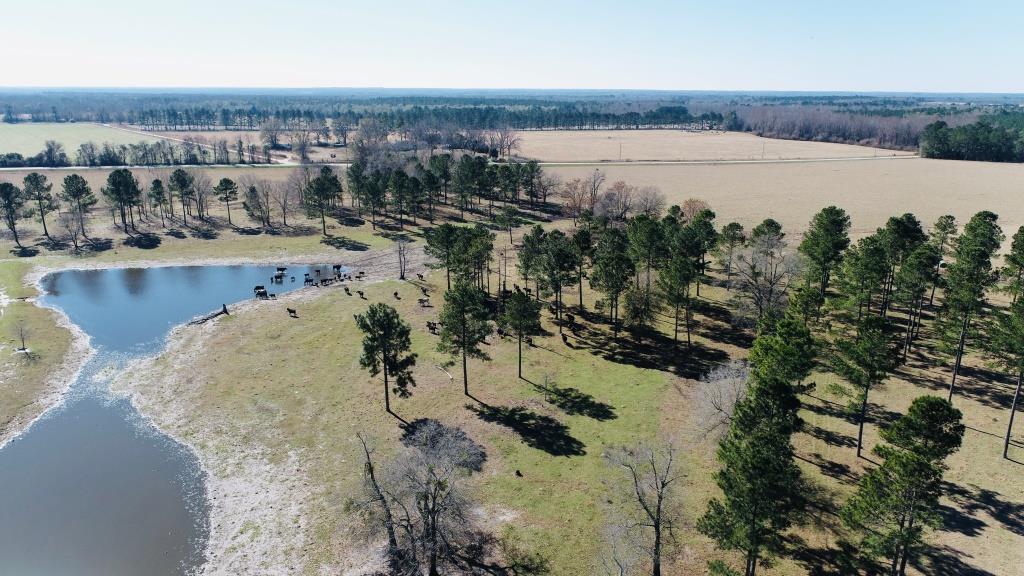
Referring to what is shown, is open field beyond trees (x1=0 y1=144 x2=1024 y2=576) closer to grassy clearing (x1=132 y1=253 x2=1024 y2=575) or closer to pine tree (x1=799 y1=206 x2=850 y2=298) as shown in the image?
grassy clearing (x1=132 y1=253 x2=1024 y2=575)

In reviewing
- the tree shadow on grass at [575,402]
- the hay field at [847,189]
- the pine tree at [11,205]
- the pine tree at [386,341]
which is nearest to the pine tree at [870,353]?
the tree shadow on grass at [575,402]

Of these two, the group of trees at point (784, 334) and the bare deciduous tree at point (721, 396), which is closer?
the group of trees at point (784, 334)

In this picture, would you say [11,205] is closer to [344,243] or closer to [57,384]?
[344,243]

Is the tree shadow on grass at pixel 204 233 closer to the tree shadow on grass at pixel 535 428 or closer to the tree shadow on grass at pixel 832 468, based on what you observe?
the tree shadow on grass at pixel 535 428

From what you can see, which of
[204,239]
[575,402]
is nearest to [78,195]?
[204,239]

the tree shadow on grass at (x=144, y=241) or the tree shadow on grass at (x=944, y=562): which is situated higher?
the tree shadow on grass at (x=144, y=241)
